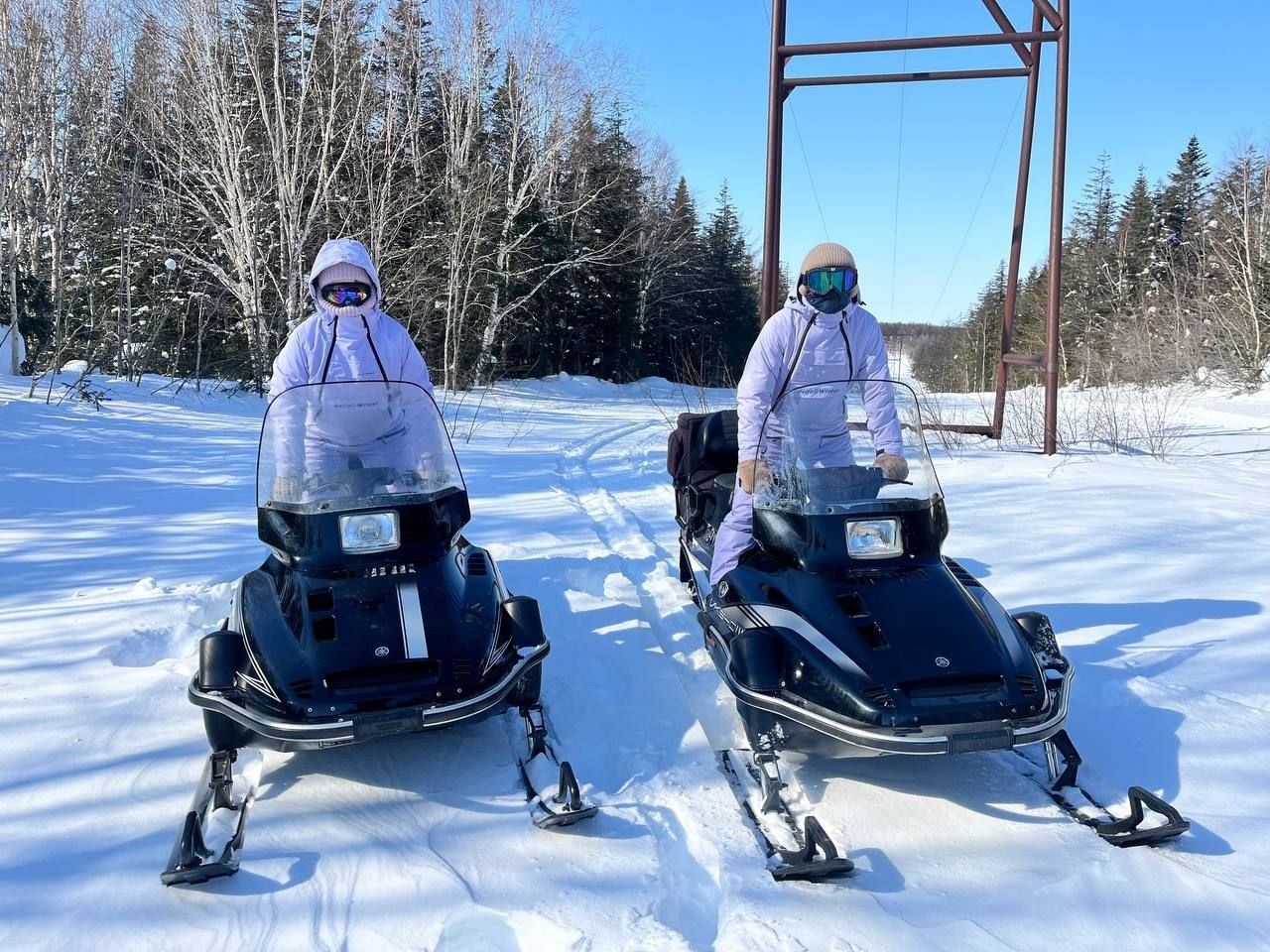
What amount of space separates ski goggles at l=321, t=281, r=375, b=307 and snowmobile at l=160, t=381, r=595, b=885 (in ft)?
1.55

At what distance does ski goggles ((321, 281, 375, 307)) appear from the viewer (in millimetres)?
3869

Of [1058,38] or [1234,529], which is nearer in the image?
[1234,529]

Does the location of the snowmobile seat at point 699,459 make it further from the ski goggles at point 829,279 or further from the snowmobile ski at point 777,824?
the snowmobile ski at point 777,824

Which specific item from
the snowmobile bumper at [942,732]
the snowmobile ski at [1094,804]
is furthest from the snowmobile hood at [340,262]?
the snowmobile ski at [1094,804]

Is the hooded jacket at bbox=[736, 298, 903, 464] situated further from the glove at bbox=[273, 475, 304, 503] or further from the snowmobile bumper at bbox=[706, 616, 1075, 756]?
the glove at bbox=[273, 475, 304, 503]

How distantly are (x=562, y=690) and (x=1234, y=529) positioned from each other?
210 inches

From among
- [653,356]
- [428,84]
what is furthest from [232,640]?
[653,356]

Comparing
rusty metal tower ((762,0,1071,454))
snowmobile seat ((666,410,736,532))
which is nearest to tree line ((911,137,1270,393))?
rusty metal tower ((762,0,1071,454))

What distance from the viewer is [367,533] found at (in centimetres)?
327

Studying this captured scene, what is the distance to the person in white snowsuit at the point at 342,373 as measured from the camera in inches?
140

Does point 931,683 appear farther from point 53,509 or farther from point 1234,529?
point 53,509

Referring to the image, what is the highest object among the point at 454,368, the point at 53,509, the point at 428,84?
the point at 428,84

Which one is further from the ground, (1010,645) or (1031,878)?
(1010,645)

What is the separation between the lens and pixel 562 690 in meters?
3.69
